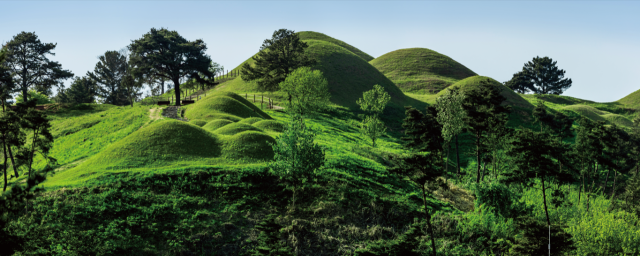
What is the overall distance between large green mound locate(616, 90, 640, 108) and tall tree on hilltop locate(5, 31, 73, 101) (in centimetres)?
17832

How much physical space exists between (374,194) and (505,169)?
19443 millimetres

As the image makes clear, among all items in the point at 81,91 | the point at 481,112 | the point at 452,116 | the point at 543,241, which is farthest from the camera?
the point at 81,91

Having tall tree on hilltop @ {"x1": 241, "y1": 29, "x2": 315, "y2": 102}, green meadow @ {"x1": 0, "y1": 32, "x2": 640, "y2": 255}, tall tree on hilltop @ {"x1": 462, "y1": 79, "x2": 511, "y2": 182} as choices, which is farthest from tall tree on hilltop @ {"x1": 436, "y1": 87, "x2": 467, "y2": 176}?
tall tree on hilltop @ {"x1": 241, "y1": 29, "x2": 315, "y2": 102}

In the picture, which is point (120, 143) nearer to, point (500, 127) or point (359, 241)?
point (359, 241)

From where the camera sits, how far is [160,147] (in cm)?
3494

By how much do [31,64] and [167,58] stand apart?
110 ft

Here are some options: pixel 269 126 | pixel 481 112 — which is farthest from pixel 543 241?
pixel 269 126

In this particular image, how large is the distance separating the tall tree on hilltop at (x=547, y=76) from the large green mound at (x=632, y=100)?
20.2m

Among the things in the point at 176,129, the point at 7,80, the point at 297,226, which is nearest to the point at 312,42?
the point at 7,80

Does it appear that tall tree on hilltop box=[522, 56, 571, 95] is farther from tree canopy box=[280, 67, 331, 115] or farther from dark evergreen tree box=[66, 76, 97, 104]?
dark evergreen tree box=[66, 76, 97, 104]

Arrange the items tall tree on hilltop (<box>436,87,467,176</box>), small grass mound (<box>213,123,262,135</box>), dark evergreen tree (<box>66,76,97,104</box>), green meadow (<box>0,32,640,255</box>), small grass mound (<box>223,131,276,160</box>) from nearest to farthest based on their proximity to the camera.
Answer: green meadow (<box>0,32,640,255</box>)
small grass mound (<box>223,131,276,160</box>)
tall tree on hilltop (<box>436,87,467,176</box>)
small grass mound (<box>213,123,262,135</box>)
dark evergreen tree (<box>66,76,97,104</box>)

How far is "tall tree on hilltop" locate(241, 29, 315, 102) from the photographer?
76500 mm

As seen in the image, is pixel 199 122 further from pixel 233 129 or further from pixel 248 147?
pixel 248 147

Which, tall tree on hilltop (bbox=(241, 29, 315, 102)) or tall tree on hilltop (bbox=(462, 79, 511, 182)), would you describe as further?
tall tree on hilltop (bbox=(241, 29, 315, 102))
